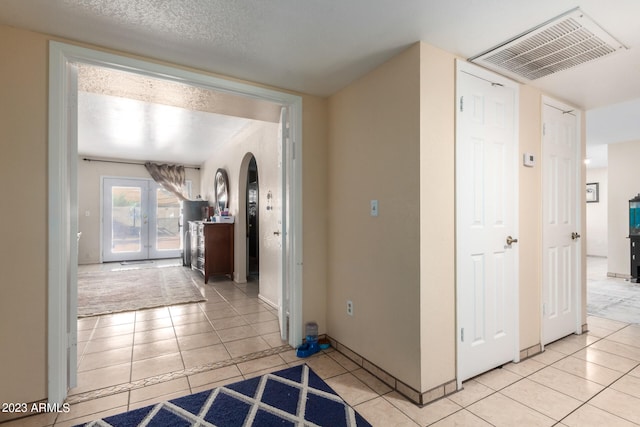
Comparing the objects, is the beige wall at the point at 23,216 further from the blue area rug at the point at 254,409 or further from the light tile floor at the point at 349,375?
the blue area rug at the point at 254,409

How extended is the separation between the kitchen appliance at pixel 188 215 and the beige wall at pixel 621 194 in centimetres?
782

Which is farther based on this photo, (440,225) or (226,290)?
(226,290)

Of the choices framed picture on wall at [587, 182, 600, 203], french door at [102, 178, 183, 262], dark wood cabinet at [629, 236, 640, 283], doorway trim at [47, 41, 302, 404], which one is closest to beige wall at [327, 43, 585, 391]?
doorway trim at [47, 41, 302, 404]

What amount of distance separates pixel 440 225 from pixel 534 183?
48.0 inches

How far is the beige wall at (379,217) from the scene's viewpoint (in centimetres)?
198

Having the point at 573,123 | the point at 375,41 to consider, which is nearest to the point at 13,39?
the point at 375,41

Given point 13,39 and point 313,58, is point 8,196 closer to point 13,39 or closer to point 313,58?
point 13,39

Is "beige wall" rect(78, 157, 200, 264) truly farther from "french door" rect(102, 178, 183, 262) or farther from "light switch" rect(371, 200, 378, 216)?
"light switch" rect(371, 200, 378, 216)

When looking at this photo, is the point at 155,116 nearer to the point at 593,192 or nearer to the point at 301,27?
the point at 301,27

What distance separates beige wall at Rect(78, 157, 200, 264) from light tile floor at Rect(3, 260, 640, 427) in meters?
4.69

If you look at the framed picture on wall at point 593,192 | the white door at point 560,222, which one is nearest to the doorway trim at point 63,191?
the white door at point 560,222

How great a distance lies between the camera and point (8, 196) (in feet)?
5.83

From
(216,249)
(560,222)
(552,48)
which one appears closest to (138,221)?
(216,249)

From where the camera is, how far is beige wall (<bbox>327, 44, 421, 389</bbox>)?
1.98m
